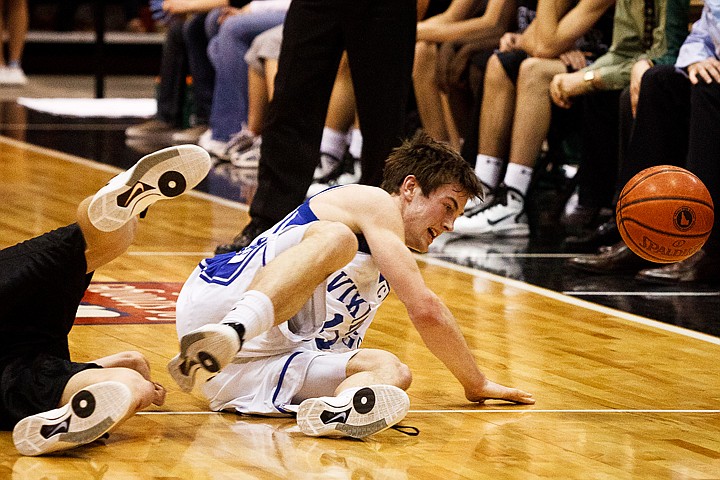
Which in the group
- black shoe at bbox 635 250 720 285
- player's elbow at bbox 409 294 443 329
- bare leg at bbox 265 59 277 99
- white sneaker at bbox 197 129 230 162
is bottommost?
white sneaker at bbox 197 129 230 162

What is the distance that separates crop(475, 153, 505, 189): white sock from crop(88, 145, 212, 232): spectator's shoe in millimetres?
3183

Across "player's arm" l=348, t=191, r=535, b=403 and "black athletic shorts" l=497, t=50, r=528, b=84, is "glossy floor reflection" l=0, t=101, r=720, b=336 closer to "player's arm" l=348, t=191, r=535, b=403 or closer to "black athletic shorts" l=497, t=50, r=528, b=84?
"black athletic shorts" l=497, t=50, r=528, b=84

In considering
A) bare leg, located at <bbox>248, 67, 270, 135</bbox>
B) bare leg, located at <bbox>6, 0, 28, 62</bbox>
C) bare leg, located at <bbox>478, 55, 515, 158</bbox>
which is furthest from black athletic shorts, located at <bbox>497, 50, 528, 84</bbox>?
bare leg, located at <bbox>6, 0, 28, 62</bbox>

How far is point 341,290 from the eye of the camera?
125 inches

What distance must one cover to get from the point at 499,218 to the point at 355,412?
3218 mm

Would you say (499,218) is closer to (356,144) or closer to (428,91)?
(428,91)

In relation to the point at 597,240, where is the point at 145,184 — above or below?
above

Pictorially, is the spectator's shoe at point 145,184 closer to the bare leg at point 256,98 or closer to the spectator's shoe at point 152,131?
the bare leg at point 256,98

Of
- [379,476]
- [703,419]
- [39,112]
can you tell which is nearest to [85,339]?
[379,476]

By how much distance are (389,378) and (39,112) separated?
8.46m

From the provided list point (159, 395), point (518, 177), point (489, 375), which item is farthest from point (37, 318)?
point (518, 177)

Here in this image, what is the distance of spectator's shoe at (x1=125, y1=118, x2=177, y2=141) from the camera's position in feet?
31.2

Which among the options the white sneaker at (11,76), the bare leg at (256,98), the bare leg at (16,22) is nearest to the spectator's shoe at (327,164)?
the bare leg at (256,98)

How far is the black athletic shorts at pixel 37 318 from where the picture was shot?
2.80 m
